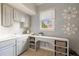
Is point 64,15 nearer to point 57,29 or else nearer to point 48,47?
point 57,29

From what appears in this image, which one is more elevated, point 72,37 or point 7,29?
point 7,29

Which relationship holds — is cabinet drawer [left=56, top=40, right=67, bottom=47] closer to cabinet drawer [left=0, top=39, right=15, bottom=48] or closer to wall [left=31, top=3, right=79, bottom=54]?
wall [left=31, top=3, right=79, bottom=54]

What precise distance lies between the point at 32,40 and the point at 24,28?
273 mm

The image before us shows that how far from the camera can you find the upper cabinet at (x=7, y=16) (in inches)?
51.1

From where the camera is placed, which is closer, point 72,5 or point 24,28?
point 72,5

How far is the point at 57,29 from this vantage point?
4.58 feet

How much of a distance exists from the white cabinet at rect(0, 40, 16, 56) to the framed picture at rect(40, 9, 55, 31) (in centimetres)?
61

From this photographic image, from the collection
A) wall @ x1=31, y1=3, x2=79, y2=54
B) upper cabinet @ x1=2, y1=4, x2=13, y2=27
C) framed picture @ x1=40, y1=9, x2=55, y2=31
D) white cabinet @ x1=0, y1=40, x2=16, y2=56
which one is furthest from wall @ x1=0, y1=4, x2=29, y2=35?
framed picture @ x1=40, y1=9, x2=55, y2=31

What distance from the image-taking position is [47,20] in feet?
4.60

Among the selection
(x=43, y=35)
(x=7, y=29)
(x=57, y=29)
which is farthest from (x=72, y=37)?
(x=7, y=29)

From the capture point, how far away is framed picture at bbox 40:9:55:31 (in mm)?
1391

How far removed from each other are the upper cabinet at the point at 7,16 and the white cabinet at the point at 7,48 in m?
0.30

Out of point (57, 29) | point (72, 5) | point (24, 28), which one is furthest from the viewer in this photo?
point (24, 28)

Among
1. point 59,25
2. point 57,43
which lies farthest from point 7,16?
point 57,43
